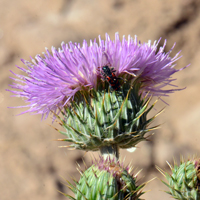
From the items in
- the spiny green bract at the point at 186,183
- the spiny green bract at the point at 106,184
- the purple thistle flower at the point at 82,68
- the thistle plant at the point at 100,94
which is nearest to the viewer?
the spiny green bract at the point at 106,184

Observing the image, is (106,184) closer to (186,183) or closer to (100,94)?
(186,183)

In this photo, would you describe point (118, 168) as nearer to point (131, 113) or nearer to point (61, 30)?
point (131, 113)

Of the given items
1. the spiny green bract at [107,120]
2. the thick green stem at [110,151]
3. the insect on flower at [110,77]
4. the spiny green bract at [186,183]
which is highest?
the insect on flower at [110,77]

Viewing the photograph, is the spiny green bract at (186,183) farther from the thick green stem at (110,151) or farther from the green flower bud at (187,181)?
the thick green stem at (110,151)

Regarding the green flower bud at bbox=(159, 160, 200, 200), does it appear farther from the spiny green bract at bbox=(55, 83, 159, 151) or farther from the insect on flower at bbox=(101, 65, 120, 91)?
the insect on flower at bbox=(101, 65, 120, 91)

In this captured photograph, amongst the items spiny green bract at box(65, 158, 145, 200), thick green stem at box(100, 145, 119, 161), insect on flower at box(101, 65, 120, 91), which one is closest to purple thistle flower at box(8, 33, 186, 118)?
insect on flower at box(101, 65, 120, 91)

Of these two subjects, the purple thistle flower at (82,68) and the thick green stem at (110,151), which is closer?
the thick green stem at (110,151)

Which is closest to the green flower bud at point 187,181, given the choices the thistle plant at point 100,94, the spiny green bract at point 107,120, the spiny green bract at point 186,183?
the spiny green bract at point 186,183
